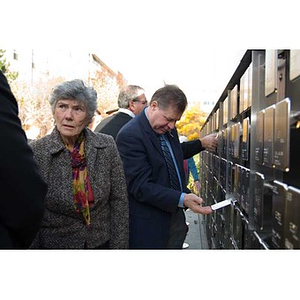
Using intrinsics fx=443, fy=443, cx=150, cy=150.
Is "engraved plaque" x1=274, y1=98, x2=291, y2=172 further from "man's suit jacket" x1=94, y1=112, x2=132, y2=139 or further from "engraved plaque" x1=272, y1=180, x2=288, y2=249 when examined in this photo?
"man's suit jacket" x1=94, y1=112, x2=132, y2=139

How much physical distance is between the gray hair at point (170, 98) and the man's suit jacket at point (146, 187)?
0.14m

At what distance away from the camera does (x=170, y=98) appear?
8.13 feet

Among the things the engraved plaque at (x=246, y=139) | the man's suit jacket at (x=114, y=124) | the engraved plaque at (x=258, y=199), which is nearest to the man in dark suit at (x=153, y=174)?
the engraved plaque at (x=246, y=139)

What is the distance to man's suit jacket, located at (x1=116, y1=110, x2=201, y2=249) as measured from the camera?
7.96 feet

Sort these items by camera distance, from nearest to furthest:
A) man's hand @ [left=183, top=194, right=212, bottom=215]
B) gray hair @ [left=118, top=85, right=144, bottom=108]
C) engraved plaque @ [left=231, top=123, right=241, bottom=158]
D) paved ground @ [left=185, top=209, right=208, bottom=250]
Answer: engraved plaque @ [left=231, top=123, right=241, bottom=158] < man's hand @ [left=183, top=194, right=212, bottom=215] < gray hair @ [left=118, top=85, right=144, bottom=108] < paved ground @ [left=185, top=209, right=208, bottom=250]

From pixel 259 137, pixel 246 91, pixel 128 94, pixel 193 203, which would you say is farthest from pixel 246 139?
pixel 128 94

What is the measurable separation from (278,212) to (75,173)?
1.07m

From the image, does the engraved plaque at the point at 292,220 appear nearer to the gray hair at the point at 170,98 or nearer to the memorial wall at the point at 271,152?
the memorial wall at the point at 271,152

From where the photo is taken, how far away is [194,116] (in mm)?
26594

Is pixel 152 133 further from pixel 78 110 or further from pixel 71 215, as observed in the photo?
pixel 71 215

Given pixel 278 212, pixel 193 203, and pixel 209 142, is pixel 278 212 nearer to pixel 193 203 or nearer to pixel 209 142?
pixel 193 203

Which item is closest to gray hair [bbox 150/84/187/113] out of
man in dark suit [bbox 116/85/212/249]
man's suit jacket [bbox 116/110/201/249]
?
man in dark suit [bbox 116/85/212/249]

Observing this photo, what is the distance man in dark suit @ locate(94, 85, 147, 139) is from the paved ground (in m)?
2.31
